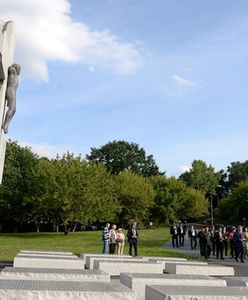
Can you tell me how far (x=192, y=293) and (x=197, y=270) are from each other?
744cm

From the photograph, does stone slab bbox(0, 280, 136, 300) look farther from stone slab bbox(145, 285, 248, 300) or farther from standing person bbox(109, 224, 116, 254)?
standing person bbox(109, 224, 116, 254)

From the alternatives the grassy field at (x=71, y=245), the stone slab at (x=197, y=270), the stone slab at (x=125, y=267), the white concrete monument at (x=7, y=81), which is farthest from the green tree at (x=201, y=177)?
the white concrete monument at (x=7, y=81)

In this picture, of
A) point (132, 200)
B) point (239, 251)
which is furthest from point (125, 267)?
point (132, 200)

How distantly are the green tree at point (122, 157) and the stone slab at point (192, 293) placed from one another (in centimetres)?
8621

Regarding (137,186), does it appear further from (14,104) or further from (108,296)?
(108,296)

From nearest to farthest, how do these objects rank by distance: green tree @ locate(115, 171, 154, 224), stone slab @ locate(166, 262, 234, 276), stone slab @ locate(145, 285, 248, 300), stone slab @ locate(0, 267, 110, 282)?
1. stone slab @ locate(145, 285, 248, 300)
2. stone slab @ locate(0, 267, 110, 282)
3. stone slab @ locate(166, 262, 234, 276)
4. green tree @ locate(115, 171, 154, 224)

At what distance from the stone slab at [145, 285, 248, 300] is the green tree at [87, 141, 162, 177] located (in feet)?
283

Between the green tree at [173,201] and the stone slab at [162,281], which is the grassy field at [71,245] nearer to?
the stone slab at [162,281]

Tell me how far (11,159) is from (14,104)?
47977 mm

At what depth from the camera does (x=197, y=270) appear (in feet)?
40.5

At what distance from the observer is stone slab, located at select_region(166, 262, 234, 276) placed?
11.7 meters

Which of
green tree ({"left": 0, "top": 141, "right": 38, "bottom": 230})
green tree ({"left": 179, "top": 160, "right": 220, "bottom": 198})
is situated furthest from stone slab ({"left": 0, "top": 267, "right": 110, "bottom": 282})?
green tree ({"left": 179, "top": 160, "right": 220, "bottom": 198})

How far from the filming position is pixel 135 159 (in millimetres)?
95125

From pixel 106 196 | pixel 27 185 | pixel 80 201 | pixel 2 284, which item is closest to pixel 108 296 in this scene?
pixel 2 284
